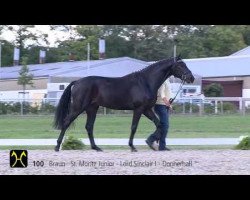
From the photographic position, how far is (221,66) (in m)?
51.4

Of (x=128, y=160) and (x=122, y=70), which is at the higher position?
(x=122, y=70)

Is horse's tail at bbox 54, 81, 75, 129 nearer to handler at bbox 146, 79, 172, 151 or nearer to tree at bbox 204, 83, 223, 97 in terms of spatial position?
handler at bbox 146, 79, 172, 151

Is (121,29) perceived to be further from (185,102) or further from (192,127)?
(192,127)

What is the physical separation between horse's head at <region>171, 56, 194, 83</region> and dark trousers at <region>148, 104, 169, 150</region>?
0.79 metres

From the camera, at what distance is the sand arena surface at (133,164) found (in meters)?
8.89

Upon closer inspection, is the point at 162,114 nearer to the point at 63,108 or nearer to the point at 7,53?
the point at 63,108

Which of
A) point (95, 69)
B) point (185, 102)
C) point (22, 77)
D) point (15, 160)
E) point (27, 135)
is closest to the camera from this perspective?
point (15, 160)

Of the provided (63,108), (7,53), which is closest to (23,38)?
(7,53)

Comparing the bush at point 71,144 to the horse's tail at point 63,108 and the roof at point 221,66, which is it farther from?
the roof at point 221,66

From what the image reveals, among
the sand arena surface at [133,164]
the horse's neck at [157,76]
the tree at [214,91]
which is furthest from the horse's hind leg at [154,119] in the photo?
the tree at [214,91]

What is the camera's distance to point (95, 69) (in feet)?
161

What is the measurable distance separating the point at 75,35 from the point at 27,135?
4656 cm

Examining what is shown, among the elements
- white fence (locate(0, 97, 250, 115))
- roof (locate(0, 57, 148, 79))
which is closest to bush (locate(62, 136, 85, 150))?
white fence (locate(0, 97, 250, 115))

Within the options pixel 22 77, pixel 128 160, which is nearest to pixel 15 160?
pixel 128 160
